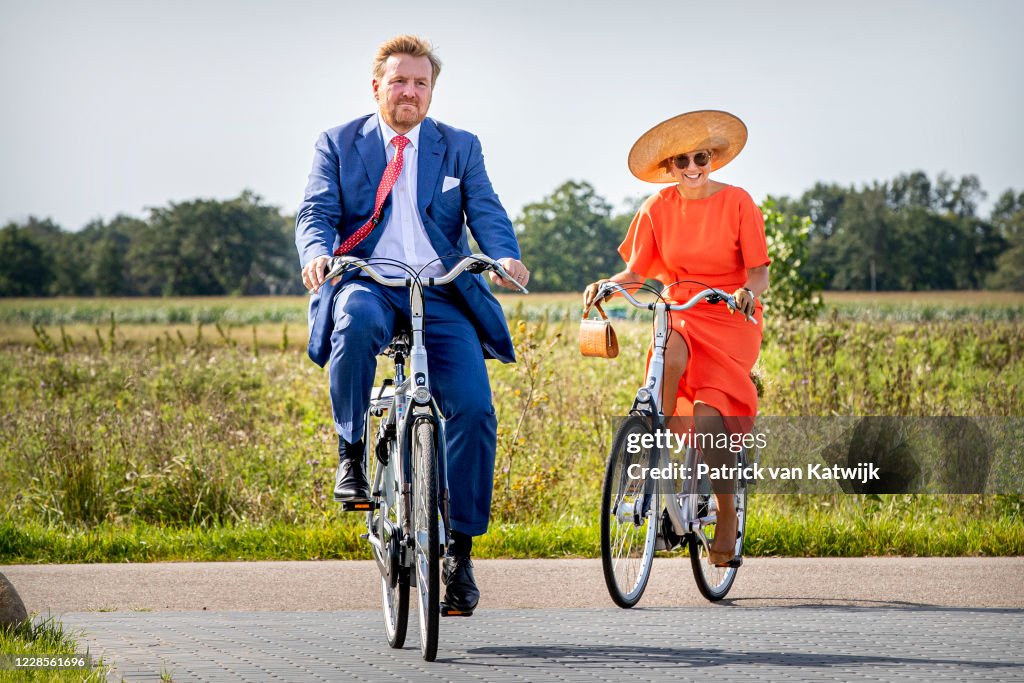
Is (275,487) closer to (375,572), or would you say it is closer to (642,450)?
(375,572)

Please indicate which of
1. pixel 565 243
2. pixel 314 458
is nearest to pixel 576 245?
pixel 565 243

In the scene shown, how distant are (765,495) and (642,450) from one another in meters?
3.23

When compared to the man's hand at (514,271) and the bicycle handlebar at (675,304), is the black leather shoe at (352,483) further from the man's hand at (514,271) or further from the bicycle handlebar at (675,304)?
the bicycle handlebar at (675,304)

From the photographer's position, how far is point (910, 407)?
9641 mm

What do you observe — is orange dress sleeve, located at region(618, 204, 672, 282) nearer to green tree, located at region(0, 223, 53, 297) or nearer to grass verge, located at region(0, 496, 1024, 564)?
grass verge, located at region(0, 496, 1024, 564)

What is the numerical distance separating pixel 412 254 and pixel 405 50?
0.79 meters

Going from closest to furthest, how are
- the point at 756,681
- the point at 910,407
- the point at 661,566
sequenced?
the point at 756,681, the point at 661,566, the point at 910,407

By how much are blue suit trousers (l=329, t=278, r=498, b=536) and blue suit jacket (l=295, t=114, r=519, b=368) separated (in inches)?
5.2

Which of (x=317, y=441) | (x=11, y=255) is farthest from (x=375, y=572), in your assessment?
(x=11, y=255)

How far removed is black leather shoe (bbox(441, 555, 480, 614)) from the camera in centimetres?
→ 476

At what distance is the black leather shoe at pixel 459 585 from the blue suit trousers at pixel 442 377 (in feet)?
0.44

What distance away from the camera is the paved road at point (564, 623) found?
14.9 feet

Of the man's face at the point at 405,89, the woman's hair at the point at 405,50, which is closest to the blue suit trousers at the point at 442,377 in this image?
the man's face at the point at 405,89

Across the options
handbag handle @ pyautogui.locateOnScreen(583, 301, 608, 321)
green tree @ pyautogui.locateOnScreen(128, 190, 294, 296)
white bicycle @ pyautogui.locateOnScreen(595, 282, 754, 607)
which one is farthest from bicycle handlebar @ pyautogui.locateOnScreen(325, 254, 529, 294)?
green tree @ pyautogui.locateOnScreen(128, 190, 294, 296)
